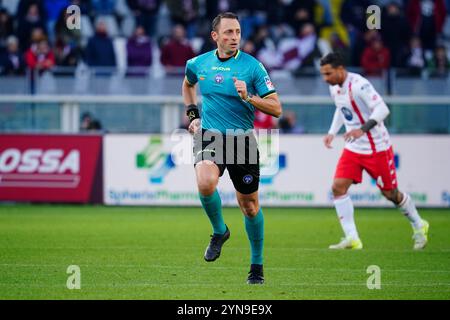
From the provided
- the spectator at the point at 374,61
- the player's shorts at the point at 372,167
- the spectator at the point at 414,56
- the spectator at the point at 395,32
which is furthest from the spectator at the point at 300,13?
the player's shorts at the point at 372,167

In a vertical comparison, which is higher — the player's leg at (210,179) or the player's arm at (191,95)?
the player's arm at (191,95)

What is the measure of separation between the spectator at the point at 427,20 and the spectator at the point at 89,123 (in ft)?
27.5

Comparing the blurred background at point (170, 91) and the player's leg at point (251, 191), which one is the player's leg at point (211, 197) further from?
the blurred background at point (170, 91)

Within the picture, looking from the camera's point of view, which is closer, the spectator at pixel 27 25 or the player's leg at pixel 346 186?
the player's leg at pixel 346 186

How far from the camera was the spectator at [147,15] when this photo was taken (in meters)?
26.0

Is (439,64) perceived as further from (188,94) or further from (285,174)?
(188,94)

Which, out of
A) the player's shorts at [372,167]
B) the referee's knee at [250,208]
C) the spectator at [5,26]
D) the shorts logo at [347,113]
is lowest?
the player's shorts at [372,167]

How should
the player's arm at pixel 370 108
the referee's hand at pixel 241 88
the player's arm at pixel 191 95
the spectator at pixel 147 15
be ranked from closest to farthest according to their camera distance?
the referee's hand at pixel 241 88 → the player's arm at pixel 191 95 → the player's arm at pixel 370 108 → the spectator at pixel 147 15

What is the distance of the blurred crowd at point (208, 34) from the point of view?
79.5 feet

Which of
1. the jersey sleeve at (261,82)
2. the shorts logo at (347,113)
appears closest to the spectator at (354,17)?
the shorts logo at (347,113)

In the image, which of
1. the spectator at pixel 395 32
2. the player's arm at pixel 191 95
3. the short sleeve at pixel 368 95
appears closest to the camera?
the player's arm at pixel 191 95

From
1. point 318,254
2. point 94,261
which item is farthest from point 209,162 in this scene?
point 318,254

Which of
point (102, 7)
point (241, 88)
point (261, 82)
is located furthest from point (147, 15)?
point (241, 88)

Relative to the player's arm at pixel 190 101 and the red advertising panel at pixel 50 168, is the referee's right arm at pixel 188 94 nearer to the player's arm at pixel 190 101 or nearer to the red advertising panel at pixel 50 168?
the player's arm at pixel 190 101
